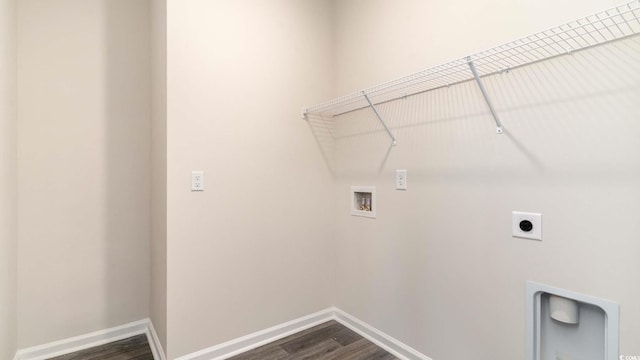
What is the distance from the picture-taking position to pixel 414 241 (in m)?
1.86

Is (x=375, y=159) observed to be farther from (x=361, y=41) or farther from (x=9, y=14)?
(x=9, y=14)

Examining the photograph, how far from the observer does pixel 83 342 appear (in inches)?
81.0

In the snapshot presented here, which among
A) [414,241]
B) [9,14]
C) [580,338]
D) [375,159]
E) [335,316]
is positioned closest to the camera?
[580,338]

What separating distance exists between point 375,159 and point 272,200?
779mm

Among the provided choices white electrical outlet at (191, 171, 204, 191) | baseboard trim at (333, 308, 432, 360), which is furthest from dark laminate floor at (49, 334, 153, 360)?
baseboard trim at (333, 308, 432, 360)

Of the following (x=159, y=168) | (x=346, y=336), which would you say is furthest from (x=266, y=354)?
(x=159, y=168)

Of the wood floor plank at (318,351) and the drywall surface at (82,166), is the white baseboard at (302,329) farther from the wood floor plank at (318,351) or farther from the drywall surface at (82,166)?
the drywall surface at (82,166)

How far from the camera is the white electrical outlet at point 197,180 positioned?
1.82 metres

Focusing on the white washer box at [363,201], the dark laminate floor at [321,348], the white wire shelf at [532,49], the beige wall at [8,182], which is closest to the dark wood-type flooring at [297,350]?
the dark laminate floor at [321,348]

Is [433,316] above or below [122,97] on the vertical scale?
below

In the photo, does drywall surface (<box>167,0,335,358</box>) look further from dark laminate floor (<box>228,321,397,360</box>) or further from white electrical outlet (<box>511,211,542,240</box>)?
white electrical outlet (<box>511,211,542,240</box>)

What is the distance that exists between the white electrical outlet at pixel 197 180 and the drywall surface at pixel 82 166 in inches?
28.0

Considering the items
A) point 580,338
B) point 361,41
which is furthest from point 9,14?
point 580,338

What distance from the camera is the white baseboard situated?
6.20 feet
